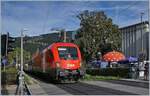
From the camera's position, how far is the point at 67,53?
111 ft

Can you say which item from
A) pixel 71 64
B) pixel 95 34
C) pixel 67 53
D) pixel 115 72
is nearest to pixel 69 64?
pixel 71 64

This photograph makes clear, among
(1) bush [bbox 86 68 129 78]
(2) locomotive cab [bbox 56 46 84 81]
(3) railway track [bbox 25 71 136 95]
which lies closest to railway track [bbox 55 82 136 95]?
(3) railway track [bbox 25 71 136 95]

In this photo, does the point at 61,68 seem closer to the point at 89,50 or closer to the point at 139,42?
the point at 89,50

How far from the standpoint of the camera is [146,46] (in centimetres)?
6769

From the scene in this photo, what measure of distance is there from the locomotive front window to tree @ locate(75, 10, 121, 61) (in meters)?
27.9

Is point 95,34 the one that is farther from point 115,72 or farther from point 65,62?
point 65,62

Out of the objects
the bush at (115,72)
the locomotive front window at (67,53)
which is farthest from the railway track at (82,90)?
the bush at (115,72)

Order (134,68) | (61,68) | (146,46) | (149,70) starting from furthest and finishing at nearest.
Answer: (146,46) → (134,68) → (149,70) → (61,68)

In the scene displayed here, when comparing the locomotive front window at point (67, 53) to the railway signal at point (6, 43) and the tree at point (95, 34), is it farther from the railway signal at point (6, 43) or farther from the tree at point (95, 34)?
the tree at point (95, 34)

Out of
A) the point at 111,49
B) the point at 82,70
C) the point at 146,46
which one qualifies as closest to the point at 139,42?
the point at 146,46

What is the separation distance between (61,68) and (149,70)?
9912mm

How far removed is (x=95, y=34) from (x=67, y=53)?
96.1 feet

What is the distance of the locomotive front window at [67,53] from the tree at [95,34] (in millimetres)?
27870

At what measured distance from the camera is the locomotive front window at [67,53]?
3341cm
